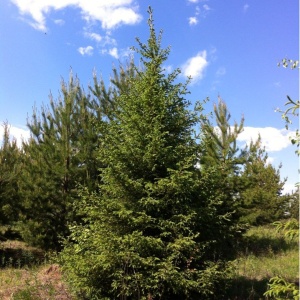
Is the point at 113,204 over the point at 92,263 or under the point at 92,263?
over

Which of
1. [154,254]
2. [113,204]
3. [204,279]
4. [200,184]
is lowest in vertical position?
[204,279]

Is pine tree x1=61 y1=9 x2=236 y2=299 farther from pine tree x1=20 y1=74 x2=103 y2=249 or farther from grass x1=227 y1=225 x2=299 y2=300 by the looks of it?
pine tree x1=20 y1=74 x2=103 y2=249

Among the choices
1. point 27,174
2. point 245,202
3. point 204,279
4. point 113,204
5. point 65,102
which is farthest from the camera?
point 245,202

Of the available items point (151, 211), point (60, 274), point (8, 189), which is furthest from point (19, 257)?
point (151, 211)

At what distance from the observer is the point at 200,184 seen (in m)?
6.67

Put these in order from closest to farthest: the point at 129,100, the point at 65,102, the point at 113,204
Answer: the point at 113,204 → the point at 129,100 → the point at 65,102

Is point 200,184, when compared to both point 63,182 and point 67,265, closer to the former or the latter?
point 67,265

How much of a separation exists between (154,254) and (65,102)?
29.7ft

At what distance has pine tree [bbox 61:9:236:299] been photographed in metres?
5.75

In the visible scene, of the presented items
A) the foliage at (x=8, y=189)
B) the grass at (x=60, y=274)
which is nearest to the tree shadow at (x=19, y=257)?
the grass at (x=60, y=274)

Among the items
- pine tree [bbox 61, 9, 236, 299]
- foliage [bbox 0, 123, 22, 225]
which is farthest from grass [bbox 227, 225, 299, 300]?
foliage [bbox 0, 123, 22, 225]

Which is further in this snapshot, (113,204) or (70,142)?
(70,142)

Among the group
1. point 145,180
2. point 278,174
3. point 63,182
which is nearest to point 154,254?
point 145,180

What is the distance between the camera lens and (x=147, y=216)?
6.01 m
